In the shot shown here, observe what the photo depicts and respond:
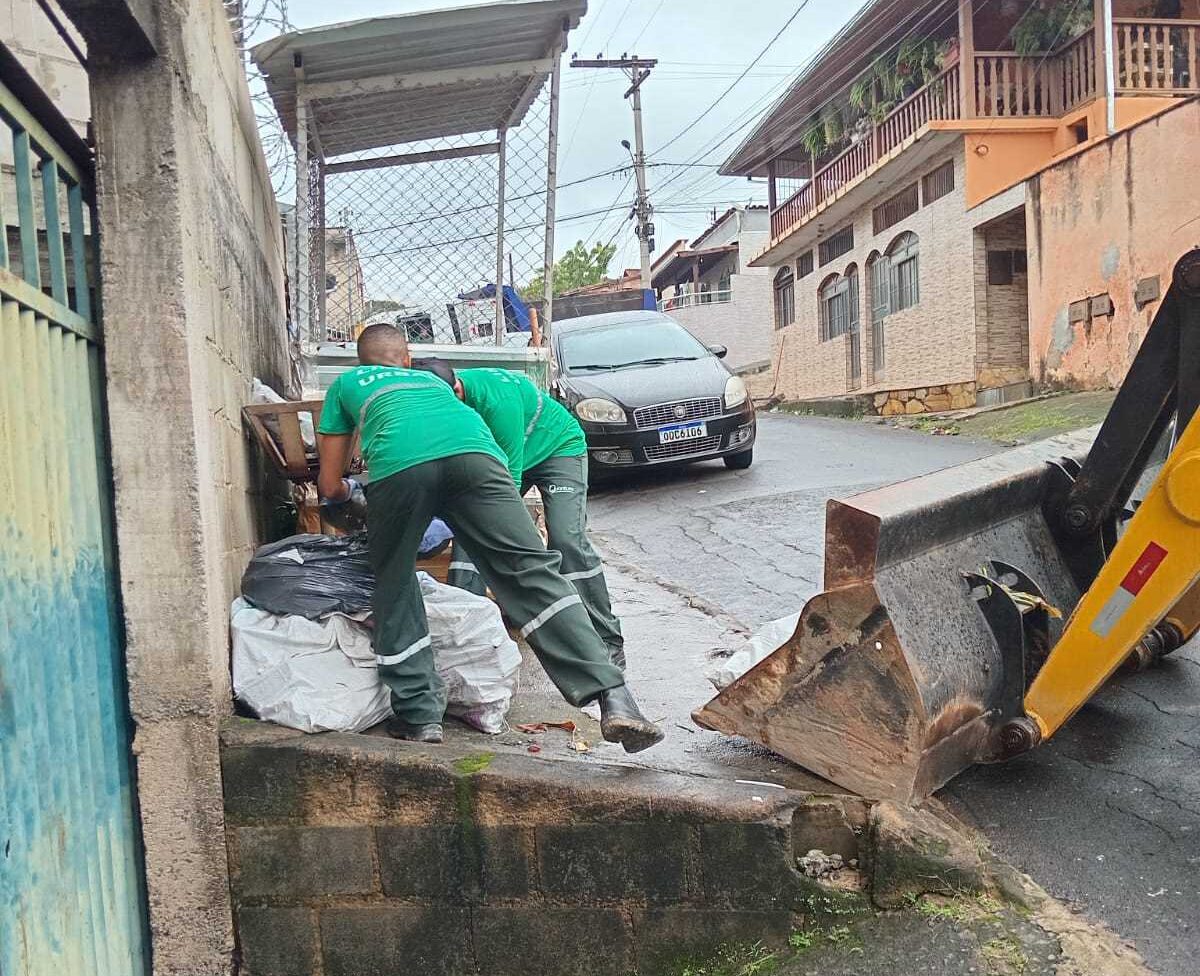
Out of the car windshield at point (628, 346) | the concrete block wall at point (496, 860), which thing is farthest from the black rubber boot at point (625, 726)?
the car windshield at point (628, 346)

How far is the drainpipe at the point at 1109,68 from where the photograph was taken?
1522 cm

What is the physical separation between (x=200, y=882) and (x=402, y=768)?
24.3 inches

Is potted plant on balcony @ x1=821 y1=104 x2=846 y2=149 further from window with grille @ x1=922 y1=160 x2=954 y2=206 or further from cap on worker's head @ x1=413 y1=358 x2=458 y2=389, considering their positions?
cap on worker's head @ x1=413 y1=358 x2=458 y2=389

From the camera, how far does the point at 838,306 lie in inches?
952

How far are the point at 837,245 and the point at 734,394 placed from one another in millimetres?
15158

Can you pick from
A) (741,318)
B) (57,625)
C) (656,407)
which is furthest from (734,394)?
(741,318)

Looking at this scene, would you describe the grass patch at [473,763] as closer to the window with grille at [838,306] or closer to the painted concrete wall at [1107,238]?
the painted concrete wall at [1107,238]

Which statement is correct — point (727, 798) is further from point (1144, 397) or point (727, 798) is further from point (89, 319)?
point (89, 319)

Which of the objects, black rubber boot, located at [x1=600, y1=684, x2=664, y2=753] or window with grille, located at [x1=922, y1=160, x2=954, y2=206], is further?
window with grille, located at [x1=922, y1=160, x2=954, y2=206]

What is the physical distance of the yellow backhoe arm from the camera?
275 cm

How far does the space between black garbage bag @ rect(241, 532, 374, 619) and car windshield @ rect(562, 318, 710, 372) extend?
7.02 metres

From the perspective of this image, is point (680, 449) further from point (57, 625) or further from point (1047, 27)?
point (1047, 27)

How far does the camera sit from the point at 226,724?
2.98 m

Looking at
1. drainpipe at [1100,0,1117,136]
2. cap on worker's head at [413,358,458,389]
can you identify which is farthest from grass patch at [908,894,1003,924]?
drainpipe at [1100,0,1117,136]
